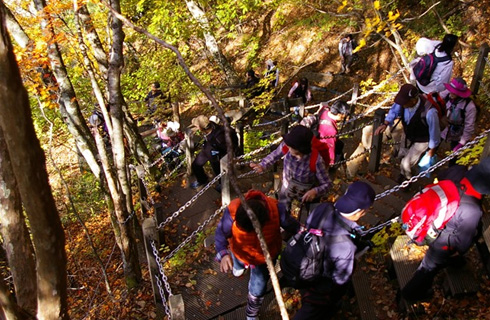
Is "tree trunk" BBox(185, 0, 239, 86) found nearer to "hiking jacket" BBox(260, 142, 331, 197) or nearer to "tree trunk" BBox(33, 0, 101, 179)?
"tree trunk" BBox(33, 0, 101, 179)

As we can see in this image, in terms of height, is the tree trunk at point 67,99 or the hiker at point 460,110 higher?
the tree trunk at point 67,99

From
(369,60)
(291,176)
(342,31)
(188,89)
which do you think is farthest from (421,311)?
(342,31)

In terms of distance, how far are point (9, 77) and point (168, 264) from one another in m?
5.31

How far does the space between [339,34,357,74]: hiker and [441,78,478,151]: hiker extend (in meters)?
8.80

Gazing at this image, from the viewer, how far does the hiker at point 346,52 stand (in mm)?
13711

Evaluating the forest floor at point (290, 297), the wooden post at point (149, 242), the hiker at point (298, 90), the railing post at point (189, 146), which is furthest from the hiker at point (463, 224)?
the hiker at point (298, 90)

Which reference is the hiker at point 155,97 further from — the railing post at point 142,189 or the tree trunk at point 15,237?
the tree trunk at point 15,237

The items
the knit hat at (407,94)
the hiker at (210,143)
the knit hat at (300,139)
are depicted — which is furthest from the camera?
the hiker at (210,143)

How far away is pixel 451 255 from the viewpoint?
11.8ft

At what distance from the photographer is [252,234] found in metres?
3.57

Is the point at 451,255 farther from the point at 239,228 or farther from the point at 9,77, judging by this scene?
the point at 9,77

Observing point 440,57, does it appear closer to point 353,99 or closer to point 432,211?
point 432,211

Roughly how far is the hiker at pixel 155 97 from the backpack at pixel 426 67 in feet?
25.3

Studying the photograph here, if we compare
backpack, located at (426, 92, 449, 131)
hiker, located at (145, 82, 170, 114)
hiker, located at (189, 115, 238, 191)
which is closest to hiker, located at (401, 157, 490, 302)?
backpack, located at (426, 92, 449, 131)
